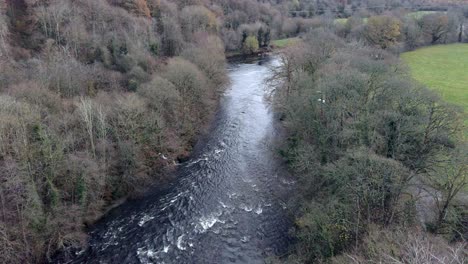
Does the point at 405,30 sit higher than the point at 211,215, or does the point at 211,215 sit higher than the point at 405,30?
the point at 405,30

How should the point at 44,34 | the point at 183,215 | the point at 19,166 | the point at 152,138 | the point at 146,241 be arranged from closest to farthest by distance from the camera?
the point at 19,166
the point at 146,241
the point at 183,215
the point at 152,138
the point at 44,34

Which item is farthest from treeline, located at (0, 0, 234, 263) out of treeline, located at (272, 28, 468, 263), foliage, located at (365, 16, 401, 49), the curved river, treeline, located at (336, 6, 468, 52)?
treeline, located at (336, 6, 468, 52)

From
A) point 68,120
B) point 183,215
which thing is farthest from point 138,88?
point 183,215

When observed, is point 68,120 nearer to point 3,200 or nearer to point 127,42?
point 3,200

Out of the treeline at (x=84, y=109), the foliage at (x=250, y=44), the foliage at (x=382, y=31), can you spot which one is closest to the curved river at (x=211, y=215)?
the treeline at (x=84, y=109)

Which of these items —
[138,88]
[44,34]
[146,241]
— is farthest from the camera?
[44,34]

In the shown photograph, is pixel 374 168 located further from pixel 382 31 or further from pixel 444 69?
pixel 382 31

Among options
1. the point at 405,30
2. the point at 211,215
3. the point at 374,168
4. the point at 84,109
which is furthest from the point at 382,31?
the point at 84,109
